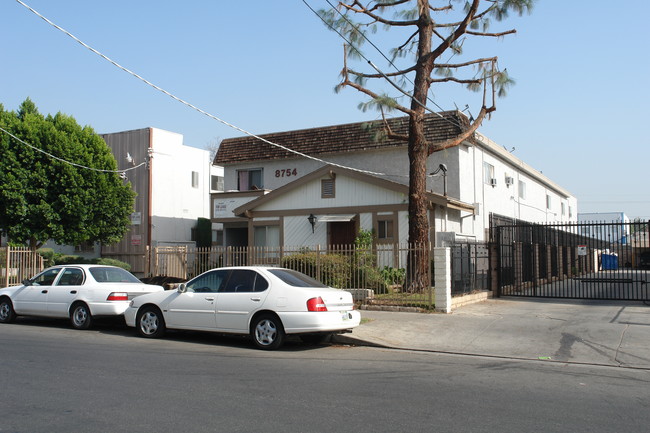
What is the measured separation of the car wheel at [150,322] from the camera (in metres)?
11.9

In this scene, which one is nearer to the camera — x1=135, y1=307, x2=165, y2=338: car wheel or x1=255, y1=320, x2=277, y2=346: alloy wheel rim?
x1=255, y1=320, x2=277, y2=346: alloy wheel rim

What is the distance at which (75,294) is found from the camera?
1341 cm

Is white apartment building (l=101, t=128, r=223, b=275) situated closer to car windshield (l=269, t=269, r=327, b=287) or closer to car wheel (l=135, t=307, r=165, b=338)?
car wheel (l=135, t=307, r=165, b=338)

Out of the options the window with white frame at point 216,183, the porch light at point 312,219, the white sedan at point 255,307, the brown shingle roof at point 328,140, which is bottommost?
the white sedan at point 255,307

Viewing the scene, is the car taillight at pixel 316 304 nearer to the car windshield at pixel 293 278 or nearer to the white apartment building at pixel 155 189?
the car windshield at pixel 293 278

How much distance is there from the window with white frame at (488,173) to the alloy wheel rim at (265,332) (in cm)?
1772

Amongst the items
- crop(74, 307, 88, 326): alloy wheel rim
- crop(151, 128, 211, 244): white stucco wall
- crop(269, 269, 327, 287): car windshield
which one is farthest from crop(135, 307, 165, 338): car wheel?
crop(151, 128, 211, 244): white stucco wall

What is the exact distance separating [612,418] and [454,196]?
18090 mm

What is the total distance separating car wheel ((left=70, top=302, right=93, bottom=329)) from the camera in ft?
43.4

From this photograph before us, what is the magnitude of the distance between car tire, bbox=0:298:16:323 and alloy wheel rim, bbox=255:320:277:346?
23.6 feet

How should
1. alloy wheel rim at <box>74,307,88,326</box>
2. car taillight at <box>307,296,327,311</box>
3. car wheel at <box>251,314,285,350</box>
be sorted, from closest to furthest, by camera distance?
car taillight at <box>307,296,327,311</box>
car wheel at <box>251,314,285,350</box>
alloy wheel rim at <box>74,307,88,326</box>

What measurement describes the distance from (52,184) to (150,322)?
14.0 m

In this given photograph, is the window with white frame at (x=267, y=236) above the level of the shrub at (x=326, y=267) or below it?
Result: above

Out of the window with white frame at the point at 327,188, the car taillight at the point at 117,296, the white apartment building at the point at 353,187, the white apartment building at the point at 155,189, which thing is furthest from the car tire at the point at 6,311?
the white apartment building at the point at 155,189
